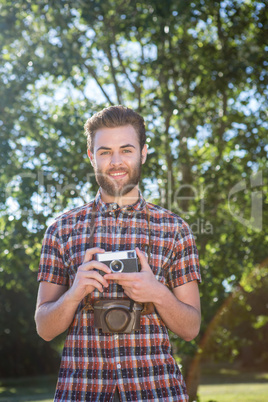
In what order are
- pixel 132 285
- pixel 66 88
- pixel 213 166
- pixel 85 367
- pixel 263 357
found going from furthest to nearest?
1. pixel 263 357
2. pixel 66 88
3. pixel 213 166
4. pixel 85 367
5. pixel 132 285

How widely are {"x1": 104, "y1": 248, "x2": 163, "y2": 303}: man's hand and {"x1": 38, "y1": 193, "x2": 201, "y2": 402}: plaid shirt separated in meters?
0.24

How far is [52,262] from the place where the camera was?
2.68 m

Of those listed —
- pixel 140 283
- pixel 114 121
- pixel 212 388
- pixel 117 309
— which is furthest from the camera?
pixel 212 388

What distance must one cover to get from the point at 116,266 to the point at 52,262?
51 cm

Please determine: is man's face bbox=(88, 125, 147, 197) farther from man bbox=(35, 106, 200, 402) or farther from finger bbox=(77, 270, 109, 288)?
finger bbox=(77, 270, 109, 288)

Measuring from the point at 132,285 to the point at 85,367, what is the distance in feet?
1.69

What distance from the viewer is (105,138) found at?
9.12ft

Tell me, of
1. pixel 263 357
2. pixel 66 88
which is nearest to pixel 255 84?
pixel 66 88

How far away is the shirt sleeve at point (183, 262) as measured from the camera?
2.65 m

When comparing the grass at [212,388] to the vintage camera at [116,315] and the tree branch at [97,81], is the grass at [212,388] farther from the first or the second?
the vintage camera at [116,315]

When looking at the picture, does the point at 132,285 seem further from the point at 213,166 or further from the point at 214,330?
the point at 214,330

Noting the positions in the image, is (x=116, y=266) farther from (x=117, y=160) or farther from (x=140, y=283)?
(x=117, y=160)

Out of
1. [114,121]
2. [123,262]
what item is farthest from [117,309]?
[114,121]

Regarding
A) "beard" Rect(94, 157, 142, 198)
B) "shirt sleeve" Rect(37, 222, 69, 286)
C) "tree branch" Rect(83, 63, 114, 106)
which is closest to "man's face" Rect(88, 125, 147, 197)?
"beard" Rect(94, 157, 142, 198)
